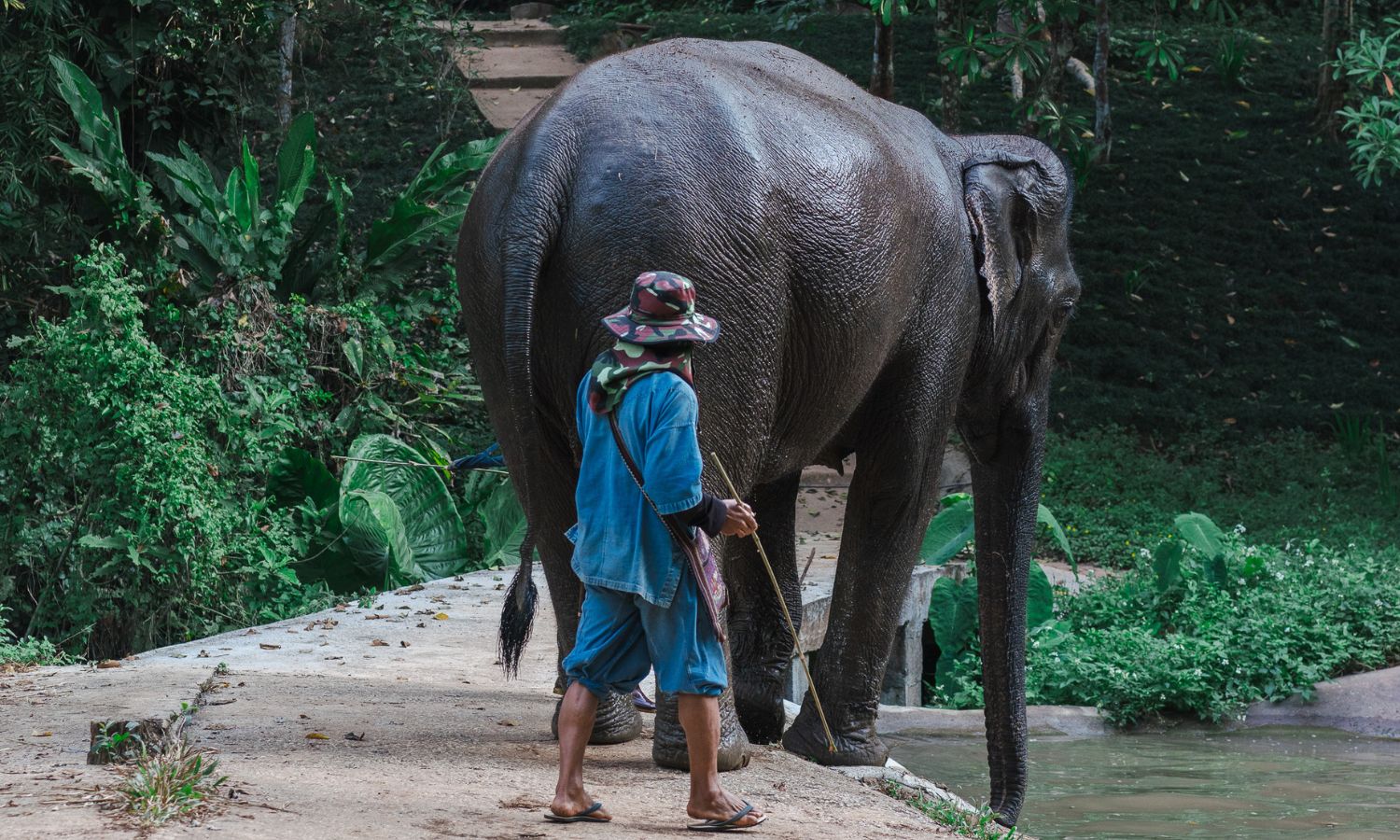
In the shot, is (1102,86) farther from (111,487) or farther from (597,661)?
(597,661)

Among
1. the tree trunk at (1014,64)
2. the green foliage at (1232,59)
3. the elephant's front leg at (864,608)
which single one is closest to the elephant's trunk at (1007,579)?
the elephant's front leg at (864,608)

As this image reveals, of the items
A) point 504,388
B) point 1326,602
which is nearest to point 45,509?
point 504,388

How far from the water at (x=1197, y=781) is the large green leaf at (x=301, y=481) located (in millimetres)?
3657

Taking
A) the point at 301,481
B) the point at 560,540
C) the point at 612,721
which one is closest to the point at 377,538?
the point at 301,481

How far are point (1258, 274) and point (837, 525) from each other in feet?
23.5

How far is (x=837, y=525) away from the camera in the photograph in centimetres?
1311

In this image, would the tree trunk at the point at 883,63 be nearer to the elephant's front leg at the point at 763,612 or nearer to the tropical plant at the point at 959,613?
the tropical plant at the point at 959,613

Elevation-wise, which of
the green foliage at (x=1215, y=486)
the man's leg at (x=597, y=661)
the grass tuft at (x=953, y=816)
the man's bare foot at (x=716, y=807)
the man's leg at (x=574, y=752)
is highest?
the man's leg at (x=597, y=661)

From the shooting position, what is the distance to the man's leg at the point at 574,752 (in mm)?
3854

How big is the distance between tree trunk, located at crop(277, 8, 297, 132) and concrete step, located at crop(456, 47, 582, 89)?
12.2ft

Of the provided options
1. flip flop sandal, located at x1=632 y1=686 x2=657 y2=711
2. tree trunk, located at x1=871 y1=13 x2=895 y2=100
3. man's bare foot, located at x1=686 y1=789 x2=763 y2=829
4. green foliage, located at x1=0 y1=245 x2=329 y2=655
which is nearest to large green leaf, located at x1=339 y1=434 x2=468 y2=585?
green foliage, located at x1=0 y1=245 x2=329 y2=655

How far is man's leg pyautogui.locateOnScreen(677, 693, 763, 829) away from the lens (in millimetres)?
3920

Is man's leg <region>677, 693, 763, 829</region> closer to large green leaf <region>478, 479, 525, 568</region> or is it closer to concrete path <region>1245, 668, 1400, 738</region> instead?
concrete path <region>1245, 668, 1400, 738</region>

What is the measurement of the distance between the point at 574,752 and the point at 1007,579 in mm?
2721
